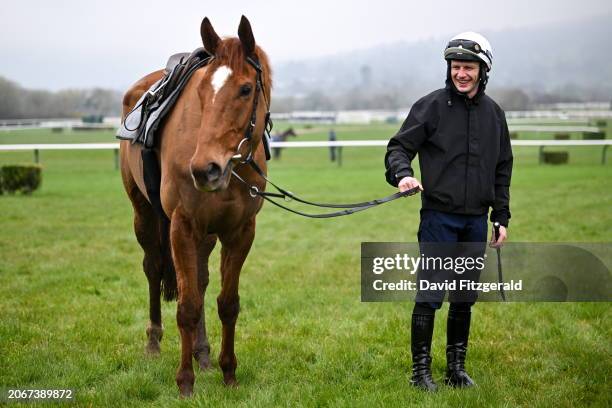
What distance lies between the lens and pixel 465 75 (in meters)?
4.04

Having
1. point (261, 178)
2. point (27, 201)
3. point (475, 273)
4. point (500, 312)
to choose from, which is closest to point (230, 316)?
point (261, 178)

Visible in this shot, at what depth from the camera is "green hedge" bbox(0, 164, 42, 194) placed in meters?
15.2

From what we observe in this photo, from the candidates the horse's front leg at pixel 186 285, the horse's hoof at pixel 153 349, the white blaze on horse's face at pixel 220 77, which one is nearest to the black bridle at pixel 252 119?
the white blaze on horse's face at pixel 220 77

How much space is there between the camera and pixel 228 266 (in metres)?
4.45

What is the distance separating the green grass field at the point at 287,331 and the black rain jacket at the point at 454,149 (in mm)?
1266

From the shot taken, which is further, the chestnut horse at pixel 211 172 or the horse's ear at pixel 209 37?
the horse's ear at pixel 209 37

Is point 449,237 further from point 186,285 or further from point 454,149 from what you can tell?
point 186,285

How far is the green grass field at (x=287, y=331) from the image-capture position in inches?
170

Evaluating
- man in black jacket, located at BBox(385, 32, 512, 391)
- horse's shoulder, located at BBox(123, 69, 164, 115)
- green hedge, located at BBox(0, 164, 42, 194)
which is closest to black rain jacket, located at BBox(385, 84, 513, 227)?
man in black jacket, located at BBox(385, 32, 512, 391)

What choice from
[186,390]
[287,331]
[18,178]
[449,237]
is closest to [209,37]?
[449,237]

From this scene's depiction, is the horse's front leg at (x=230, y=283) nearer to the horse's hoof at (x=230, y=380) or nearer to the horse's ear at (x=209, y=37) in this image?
the horse's hoof at (x=230, y=380)

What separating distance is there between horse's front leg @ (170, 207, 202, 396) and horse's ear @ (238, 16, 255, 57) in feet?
3.56

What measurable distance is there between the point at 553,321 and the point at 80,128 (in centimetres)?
3966

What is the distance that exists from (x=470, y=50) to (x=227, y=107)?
1.54 meters
